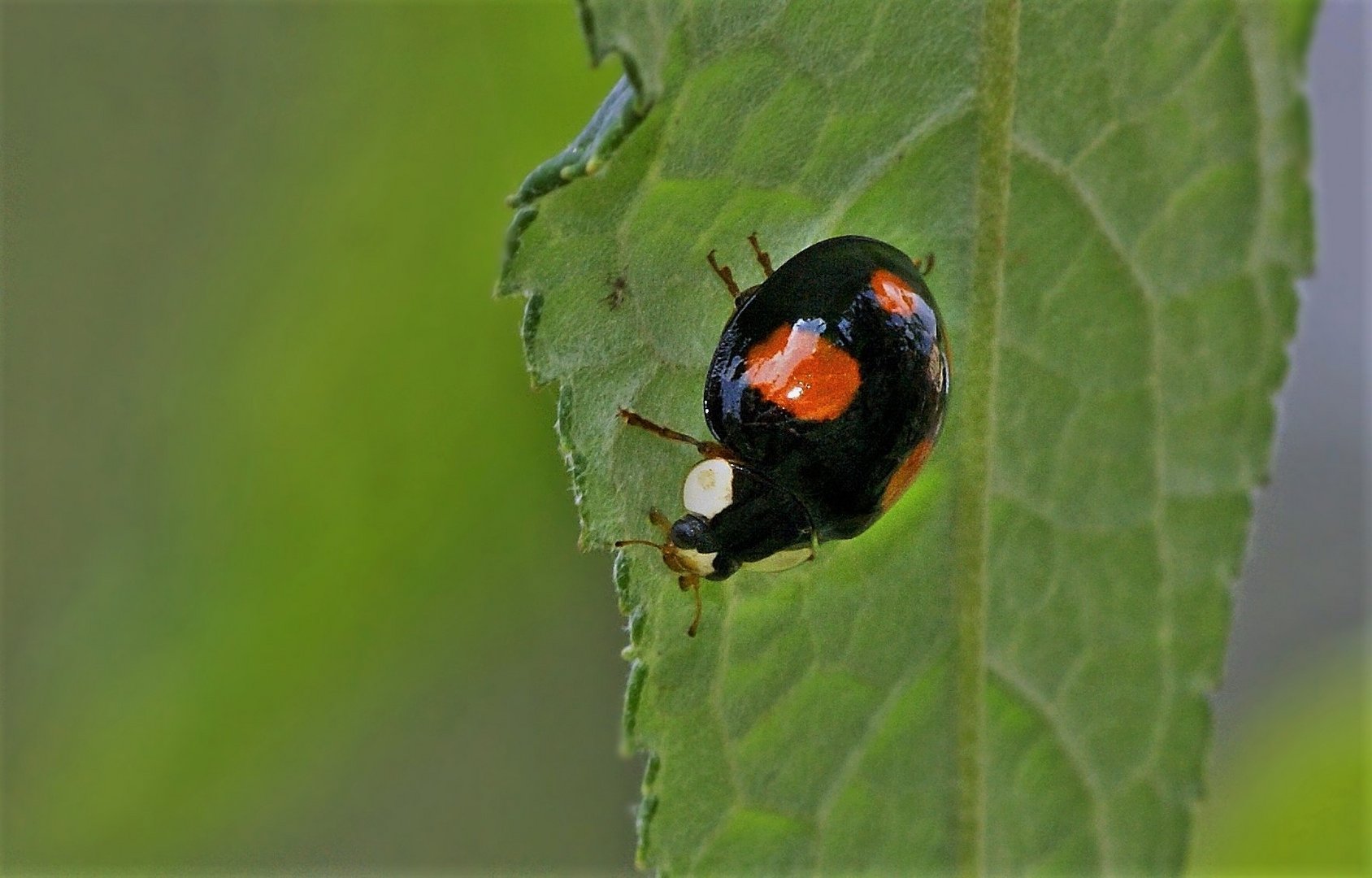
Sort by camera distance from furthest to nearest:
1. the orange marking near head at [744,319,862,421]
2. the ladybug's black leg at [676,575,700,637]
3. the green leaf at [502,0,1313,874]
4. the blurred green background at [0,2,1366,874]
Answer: the blurred green background at [0,2,1366,874] < the orange marking near head at [744,319,862,421] < the ladybug's black leg at [676,575,700,637] < the green leaf at [502,0,1313,874]

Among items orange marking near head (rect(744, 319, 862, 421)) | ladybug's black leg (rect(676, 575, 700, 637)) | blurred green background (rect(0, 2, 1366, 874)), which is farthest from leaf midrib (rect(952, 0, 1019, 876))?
blurred green background (rect(0, 2, 1366, 874))

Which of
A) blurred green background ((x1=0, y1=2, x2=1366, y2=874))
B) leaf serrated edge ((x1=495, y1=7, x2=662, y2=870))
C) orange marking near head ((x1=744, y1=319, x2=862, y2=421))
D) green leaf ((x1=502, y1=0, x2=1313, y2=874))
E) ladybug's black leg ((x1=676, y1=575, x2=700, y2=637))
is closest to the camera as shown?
leaf serrated edge ((x1=495, y1=7, x2=662, y2=870))

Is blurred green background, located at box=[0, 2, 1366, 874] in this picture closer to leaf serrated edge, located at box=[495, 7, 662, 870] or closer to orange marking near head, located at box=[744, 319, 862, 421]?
leaf serrated edge, located at box=[495, 7, 662, 870]

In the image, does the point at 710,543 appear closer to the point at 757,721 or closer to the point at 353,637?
the point at 757,721

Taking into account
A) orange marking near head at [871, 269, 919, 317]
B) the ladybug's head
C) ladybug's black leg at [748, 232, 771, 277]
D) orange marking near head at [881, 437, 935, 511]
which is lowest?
the ladybug's head

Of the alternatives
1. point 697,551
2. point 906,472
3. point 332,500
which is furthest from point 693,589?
point 332,500
